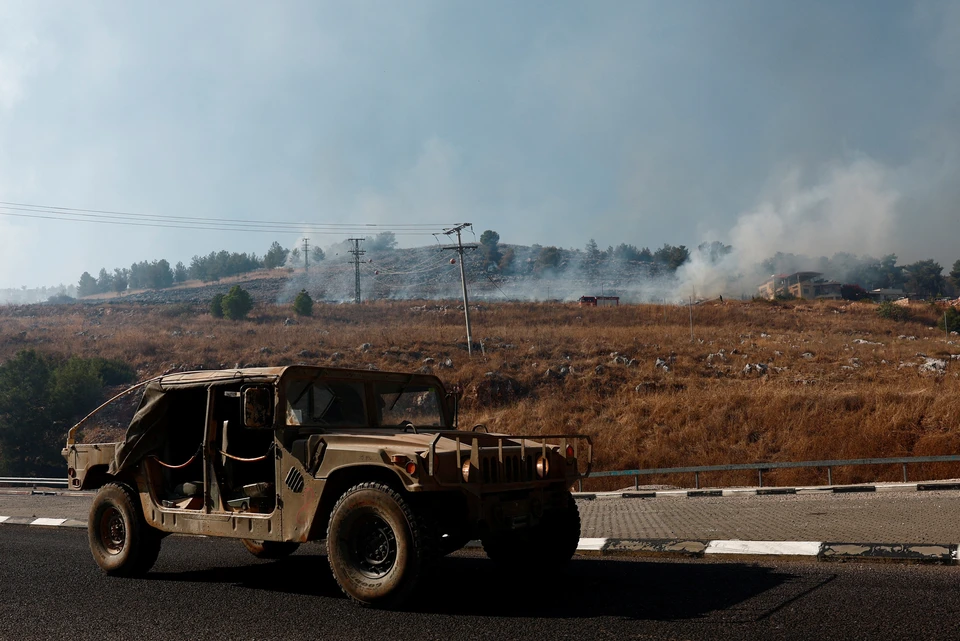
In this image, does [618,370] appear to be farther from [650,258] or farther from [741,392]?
[650,258]

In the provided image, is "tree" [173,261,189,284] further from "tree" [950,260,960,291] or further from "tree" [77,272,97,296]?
"tree" [950,260,960,291]

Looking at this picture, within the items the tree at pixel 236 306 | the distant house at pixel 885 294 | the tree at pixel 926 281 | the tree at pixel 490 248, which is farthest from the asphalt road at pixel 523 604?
the tree at pixel 490 248

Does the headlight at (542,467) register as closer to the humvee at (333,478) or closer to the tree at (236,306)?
the humvee at (333,478)

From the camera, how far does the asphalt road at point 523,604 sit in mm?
5516

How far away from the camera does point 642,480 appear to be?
76.9ft

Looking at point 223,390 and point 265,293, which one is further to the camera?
point 265,293

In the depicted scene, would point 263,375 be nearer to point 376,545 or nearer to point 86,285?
point 376,545

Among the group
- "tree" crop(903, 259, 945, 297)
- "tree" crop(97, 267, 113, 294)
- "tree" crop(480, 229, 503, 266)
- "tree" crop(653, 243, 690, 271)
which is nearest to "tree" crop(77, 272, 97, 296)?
"tree" crop(97, 267, 113, 294)

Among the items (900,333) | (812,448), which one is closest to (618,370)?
(812,448)

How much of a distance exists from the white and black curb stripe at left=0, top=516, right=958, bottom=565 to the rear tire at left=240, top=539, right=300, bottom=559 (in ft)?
7.87

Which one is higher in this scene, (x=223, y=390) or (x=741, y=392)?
(x=223, y=390)

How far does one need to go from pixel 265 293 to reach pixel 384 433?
395ft

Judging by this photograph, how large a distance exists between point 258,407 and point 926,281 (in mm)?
142397

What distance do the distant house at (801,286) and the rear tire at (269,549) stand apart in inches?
3603
